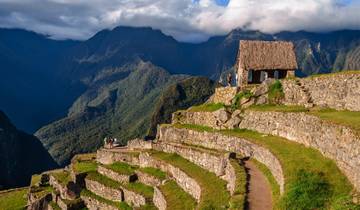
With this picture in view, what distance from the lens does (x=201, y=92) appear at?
179000 millimetres

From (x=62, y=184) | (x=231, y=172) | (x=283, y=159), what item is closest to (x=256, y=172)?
(x=231, y=172)

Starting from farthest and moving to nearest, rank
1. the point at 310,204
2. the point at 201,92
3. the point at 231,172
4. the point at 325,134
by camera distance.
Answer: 1. the point at 201,92
2. the point at 231,172
3. the point at 325,134
4. the point at 310,204

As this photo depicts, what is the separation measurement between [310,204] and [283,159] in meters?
4.76

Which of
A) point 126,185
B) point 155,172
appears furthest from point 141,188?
point 126,185

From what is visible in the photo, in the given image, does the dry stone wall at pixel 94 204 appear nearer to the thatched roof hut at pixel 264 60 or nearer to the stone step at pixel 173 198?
the stone step at pixel 173 198

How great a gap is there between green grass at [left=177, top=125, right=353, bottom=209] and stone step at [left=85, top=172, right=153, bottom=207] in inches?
348

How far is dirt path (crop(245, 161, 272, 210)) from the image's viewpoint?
18.1 m

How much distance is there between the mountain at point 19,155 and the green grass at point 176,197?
122517mm

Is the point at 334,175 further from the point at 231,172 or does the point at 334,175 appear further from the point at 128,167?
the point at 128,167

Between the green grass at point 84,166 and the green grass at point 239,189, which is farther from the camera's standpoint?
the green grass at point 84,166

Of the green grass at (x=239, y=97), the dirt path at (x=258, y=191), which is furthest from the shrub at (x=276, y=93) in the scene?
the dirt path at (x=258, y=191)

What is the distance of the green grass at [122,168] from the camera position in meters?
34.2

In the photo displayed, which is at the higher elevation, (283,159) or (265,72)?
(265,72)

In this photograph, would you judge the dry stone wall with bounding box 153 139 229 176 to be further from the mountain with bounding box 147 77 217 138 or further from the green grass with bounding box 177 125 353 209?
the mountain with bounding box 147 77 217 138
